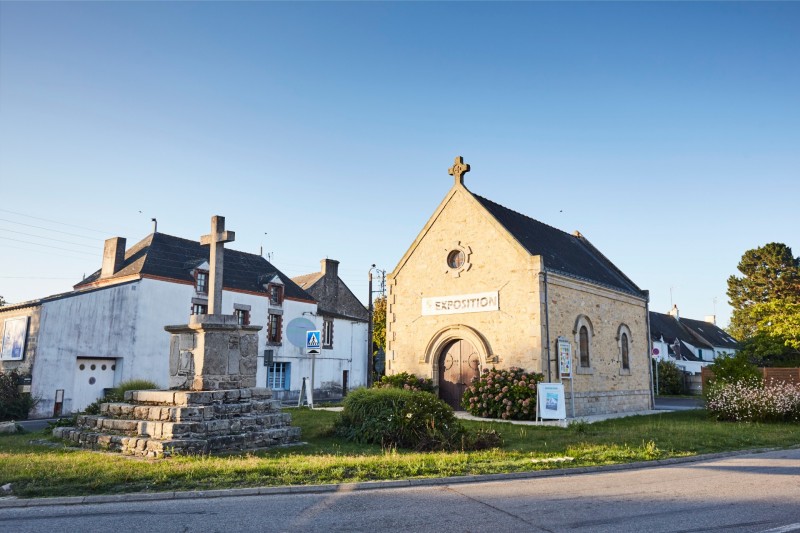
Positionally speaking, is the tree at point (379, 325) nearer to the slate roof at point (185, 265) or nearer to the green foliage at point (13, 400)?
the slate roof at point (185, 265)

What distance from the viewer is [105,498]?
657 cm

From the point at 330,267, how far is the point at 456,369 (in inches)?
841

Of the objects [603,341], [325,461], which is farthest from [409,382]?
[325,461]

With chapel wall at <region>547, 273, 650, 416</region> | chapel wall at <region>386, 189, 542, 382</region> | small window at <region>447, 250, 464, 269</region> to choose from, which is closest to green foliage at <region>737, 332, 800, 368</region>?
chapel wall at <region>547, 273, 650, 416</region>

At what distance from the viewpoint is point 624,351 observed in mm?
22812

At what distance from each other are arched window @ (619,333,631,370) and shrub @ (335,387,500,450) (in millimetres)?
12897

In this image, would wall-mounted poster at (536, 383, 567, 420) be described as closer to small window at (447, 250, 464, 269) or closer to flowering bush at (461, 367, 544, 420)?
flowering bush at (461, 367, 544, 420)

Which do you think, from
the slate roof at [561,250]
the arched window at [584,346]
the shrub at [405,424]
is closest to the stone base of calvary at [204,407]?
the shrub at [405,424]

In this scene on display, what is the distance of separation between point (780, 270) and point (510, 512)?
62.6 meters

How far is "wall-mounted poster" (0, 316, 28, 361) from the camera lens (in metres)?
21.5

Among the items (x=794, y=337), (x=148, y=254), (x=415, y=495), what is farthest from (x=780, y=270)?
(x=415, y=495)

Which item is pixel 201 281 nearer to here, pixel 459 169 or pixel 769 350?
pixel 459 169

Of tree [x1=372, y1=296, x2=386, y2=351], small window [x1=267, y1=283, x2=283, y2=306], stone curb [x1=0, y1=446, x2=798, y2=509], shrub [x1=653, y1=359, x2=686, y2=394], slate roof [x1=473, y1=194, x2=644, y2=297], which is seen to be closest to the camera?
stone curb [x1=0, y1=446, x2=798, y2=509]

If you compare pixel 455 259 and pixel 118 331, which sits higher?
pixel 455 259
